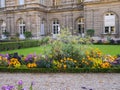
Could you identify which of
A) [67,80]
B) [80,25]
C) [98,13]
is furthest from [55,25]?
[67,80]

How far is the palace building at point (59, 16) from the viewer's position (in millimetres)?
26281

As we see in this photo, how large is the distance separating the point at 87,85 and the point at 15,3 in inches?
1135

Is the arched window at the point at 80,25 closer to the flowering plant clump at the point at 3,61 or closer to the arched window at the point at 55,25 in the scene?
the arched window at the point at 55,25

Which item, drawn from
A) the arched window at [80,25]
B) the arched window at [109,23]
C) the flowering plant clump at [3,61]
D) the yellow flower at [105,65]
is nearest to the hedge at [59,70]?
the yellow flower at [105,65]

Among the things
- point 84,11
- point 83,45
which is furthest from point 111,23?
point 83,45

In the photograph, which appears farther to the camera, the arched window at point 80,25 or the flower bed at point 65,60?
the arched window at point 80,25

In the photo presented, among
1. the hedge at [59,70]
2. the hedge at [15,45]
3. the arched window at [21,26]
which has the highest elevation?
the arched window at [21,26]

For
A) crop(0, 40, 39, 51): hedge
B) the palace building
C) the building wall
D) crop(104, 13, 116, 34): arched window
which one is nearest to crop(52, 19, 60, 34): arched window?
the palace building

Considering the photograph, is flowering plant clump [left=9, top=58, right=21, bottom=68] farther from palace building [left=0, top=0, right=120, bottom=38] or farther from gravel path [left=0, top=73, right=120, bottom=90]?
palace building [left=0, top=0, right=120, bottom=38]

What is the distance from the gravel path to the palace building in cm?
1754

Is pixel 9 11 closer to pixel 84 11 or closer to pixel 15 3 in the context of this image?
pixel 15 3

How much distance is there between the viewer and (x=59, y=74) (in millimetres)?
7812

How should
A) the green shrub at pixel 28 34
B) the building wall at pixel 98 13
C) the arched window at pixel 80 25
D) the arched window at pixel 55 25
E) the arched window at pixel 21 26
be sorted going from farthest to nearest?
the arched window at pixel 55 25, the arched window at pixel 21 26, the arched window at pixel 80 25, the green shrub at pixel 28 34, the building wall at pixel 98 13

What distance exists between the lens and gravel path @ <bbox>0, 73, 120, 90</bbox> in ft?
19.7
